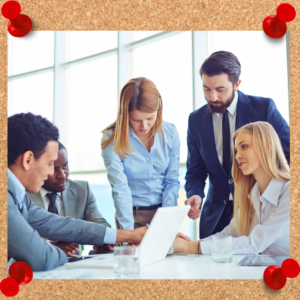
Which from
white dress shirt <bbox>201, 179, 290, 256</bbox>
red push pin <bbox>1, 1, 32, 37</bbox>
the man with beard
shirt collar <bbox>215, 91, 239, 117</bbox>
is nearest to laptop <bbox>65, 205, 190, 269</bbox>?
white dress shirt <bbox>201, 179, 290, 256</bbox>

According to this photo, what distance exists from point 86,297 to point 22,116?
2.28 ft

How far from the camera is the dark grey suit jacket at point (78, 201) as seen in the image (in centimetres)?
180

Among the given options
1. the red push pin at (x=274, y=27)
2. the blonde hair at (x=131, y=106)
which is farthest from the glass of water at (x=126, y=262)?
the red push pin at (x=274, y=27)

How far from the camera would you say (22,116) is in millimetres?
1367

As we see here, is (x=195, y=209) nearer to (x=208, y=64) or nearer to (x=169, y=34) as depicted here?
(x=208, y=64)

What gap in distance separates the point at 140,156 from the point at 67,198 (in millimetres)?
451

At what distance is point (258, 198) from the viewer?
1558mm

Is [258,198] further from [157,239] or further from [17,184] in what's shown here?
[17,184]

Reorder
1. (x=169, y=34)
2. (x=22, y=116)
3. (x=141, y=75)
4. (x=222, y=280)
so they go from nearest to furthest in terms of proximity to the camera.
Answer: (x=222, y=280) < (x=22, y=116) < (x=169, y=34) < (x=141, y=75)

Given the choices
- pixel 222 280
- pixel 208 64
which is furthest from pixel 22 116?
pixel 222 280

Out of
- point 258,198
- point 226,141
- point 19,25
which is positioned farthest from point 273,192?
point 19,25

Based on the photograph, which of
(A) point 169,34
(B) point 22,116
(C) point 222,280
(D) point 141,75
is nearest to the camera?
(C) point 222,280

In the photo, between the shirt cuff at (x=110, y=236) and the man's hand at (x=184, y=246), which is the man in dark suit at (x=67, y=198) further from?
the man's hand at (x=184, y=246)

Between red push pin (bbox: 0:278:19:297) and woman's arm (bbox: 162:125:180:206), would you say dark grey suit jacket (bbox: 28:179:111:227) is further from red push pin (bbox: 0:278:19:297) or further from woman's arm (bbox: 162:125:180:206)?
red push pin (bbox: 0:278:19:297)
